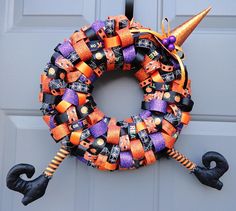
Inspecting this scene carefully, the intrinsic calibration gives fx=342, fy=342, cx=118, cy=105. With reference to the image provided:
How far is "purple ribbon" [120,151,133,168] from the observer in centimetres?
83

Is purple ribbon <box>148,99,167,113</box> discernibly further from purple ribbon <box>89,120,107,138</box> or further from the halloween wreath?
purple ribbon <box>89,120,107,138</box>

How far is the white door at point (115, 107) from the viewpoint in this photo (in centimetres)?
96

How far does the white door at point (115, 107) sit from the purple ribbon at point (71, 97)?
5.6 inches

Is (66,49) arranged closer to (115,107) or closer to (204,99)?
(115,107)

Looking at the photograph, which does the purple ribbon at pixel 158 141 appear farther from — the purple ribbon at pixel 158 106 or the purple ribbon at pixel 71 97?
the purple ribbon at pixel 71 97

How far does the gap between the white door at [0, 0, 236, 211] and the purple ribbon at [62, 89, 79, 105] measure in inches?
5.6

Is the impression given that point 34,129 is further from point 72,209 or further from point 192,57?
point 192,57

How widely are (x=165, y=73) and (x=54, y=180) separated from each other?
1.42 ft

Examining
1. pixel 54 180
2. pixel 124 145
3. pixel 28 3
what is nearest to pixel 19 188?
pixel 54 180

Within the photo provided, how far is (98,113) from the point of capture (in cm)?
86

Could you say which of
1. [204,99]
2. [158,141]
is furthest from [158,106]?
[204,99]

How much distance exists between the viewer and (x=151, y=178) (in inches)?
37.9

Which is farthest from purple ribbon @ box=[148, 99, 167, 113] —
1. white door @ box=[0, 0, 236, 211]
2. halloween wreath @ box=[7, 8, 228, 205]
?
white door @ box=[0, 0, 236, 211]

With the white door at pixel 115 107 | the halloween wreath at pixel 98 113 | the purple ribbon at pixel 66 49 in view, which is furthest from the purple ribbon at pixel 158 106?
the purple ribbon at pixel 66 49
